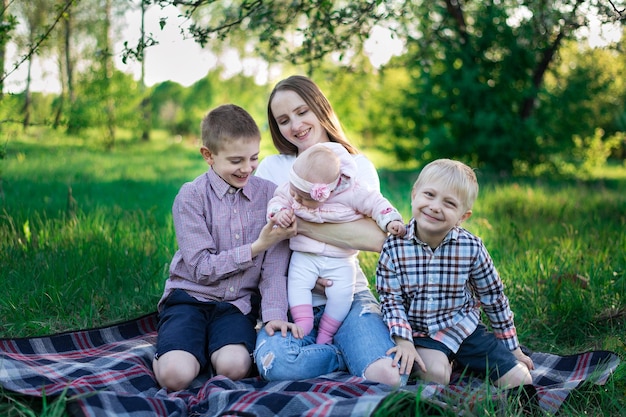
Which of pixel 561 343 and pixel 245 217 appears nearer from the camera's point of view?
A: pixel 245 217

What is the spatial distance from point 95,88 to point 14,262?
1140 centimetres

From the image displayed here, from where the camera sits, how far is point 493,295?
301cm

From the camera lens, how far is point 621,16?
12.1ft

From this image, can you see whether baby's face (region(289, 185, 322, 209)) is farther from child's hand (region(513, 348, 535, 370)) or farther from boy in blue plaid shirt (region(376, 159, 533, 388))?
child's hand (region(513, 348, 535, 370))

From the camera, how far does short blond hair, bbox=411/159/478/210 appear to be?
9.30 feet

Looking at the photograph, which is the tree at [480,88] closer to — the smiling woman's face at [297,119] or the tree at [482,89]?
the tree at [482,89]

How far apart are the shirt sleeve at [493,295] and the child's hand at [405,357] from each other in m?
0.43

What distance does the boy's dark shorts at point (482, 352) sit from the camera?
2.94 metres

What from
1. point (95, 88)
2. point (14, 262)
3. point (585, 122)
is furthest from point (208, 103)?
point (14, 262)

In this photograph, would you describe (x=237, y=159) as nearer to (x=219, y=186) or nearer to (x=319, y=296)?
(x=219, y=186)

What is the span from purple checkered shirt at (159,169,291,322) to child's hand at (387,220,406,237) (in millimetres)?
626

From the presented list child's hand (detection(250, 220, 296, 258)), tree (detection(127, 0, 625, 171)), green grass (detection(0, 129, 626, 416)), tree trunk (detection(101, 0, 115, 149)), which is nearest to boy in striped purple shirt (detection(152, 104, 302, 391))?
child's hand (detection(250, 220, 296, 258))

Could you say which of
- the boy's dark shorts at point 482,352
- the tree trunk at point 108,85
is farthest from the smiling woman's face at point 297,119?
the tree trunk at point 108,85

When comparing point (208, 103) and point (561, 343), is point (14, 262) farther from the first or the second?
point (208, 103)
